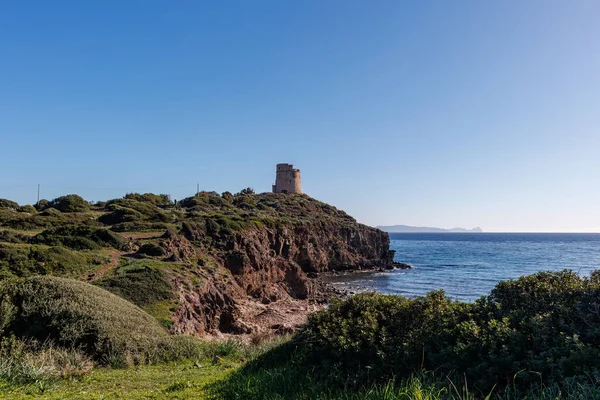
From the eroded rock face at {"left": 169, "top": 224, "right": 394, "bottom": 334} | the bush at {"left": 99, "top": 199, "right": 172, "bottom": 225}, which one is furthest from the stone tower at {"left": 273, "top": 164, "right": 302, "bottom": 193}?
the bush at {"left": 99, "top": 199, "right": 172, "bottom": 225}

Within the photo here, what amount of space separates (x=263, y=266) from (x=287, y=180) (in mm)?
64213

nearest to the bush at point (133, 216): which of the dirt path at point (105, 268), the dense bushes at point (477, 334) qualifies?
the dirt path at point (105, 268)

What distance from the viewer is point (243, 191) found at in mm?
94188

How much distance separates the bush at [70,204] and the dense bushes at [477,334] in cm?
4682

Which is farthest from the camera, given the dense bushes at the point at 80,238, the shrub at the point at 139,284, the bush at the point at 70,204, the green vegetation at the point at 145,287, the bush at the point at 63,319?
the bush at the point at 70,204

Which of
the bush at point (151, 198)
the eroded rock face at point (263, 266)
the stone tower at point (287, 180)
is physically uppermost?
the stone tower at point (287, 180)

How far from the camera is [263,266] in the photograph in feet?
122

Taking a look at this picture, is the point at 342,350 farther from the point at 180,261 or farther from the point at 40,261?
the point at 180,261

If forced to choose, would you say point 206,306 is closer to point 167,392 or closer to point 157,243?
point 157,243

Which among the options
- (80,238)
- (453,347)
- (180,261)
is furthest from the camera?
(180,261)

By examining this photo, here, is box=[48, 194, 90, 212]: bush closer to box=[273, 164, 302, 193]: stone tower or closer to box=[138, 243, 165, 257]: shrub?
box=[138, 243, 165, 257]: shrub

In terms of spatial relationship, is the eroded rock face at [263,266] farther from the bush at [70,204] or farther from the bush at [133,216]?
the bush at [70,204]

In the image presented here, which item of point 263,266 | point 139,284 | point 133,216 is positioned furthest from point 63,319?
point 133,216

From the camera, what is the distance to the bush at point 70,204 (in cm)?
4653
